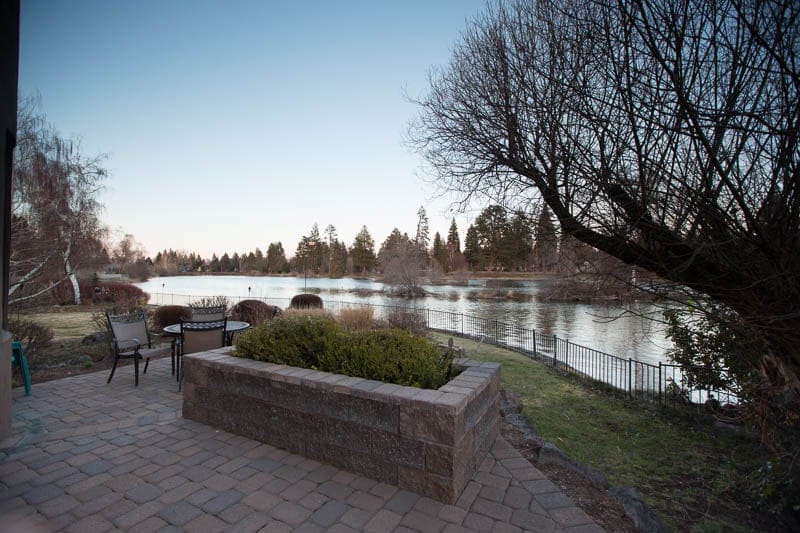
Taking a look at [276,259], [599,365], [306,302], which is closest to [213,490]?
[599,365]

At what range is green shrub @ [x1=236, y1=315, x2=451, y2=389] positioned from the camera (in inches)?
118

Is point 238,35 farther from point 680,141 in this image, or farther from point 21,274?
point 21,274

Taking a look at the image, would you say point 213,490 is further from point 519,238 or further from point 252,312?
point 252,312

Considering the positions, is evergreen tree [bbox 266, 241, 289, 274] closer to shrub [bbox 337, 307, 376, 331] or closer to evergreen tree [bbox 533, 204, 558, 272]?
shrub [bbox 337, 307, 376, 331]

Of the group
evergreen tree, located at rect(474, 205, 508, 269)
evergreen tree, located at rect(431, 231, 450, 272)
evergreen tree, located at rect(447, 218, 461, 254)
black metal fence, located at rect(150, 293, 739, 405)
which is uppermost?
evergreen tree, located at rect(447, 218, 461, 254)

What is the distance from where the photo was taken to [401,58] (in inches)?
232

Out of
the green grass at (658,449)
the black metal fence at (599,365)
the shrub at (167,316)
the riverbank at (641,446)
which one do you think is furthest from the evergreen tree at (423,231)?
the green grass at (658,449)

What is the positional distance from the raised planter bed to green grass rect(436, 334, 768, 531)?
1240 millimetres

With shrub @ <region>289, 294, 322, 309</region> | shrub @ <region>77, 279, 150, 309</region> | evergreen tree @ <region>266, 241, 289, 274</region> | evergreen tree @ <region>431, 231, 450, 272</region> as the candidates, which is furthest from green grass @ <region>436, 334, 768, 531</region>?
evergreen tree @ <region>266, 241, 289, 274</region>

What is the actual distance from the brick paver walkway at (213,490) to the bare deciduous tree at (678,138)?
1.90 metres

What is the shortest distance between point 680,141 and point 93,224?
1693cm

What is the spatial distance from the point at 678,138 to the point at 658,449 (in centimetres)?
331

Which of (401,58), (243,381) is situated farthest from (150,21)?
(243,381)

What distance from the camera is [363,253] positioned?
6066 cm
